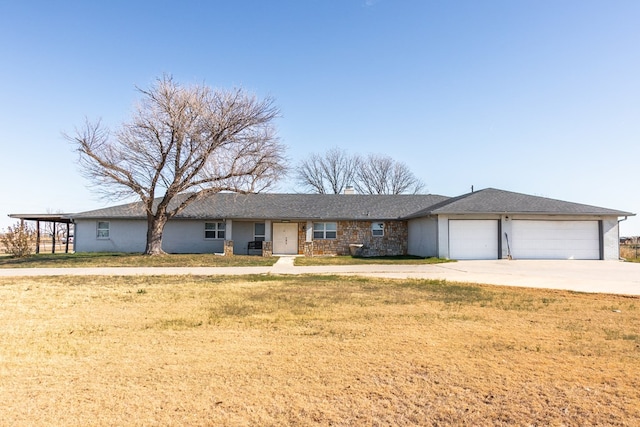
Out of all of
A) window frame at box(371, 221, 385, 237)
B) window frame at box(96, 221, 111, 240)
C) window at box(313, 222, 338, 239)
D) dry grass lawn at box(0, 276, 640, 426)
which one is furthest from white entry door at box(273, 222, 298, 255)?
dry grass lawn at box(0, 276, 640, 426)

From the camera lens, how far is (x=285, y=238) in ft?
84.3

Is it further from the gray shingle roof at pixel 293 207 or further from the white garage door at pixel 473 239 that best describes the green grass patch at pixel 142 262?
the white garage door at pixel 473 239

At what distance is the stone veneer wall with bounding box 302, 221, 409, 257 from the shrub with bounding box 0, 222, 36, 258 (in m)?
15.6

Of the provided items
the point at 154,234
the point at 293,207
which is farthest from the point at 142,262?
the point at 293,207

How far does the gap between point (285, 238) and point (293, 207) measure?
2.26 m

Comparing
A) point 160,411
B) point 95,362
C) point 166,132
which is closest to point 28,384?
point 95,362

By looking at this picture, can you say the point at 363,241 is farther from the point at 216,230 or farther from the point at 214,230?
the point at 214,230

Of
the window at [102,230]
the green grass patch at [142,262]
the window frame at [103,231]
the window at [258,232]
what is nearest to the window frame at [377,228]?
the window at [258,232]

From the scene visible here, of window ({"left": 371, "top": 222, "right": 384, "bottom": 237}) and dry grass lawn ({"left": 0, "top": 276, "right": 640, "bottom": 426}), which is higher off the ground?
window ({"left": 371, "top": 222, "right": 384, "bottom": 237})

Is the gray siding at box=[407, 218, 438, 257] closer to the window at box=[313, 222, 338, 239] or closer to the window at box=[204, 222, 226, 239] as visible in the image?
the window at box=[313, 222, 338, 239]

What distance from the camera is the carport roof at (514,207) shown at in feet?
66.6

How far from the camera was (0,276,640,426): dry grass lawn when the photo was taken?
10.9 ft

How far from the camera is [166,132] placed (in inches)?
845

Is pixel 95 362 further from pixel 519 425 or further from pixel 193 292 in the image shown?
pixel 193 292
